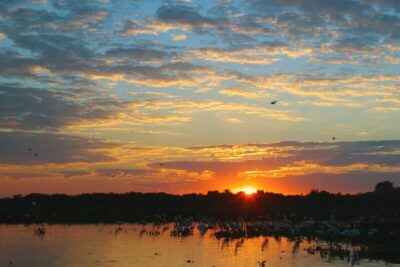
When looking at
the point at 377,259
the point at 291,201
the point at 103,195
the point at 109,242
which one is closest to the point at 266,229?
the point at 109,242

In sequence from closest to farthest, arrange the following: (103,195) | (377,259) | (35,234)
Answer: (377,259), (35,234), (103,195)

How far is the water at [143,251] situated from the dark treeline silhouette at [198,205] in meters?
23.2

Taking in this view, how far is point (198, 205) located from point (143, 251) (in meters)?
56.1

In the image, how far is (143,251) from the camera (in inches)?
1372

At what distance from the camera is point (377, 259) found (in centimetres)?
3102

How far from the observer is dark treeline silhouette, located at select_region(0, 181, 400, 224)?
7100 cm

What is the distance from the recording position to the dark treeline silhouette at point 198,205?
2795 inches

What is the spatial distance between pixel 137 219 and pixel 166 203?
24669mm

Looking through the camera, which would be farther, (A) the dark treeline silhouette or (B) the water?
(A) the dark treeline silhouette

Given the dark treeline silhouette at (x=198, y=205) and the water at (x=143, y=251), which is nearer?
the water at (x=143, y=251)

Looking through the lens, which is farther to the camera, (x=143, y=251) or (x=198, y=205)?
(x=198, y=205)

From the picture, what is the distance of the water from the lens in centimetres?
3000

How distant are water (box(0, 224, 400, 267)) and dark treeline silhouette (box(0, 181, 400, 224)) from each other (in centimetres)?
2317

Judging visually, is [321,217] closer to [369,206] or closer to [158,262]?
[369,206]
